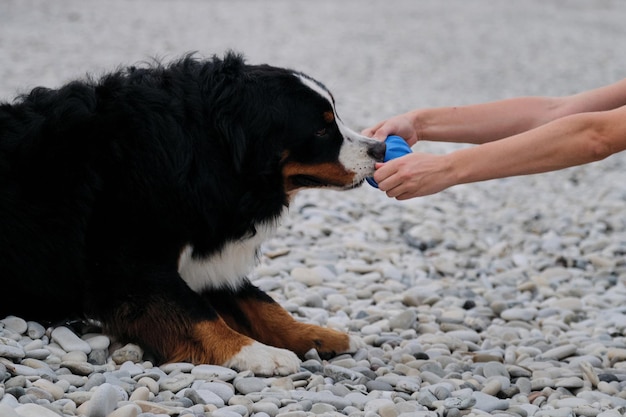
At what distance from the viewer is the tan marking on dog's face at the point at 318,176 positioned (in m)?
3.60

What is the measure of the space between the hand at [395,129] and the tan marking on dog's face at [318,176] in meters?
0.49

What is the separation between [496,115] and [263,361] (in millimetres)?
1839

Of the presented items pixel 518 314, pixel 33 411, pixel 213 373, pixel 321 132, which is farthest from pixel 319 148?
pixel 518 314

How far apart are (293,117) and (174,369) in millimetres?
1116

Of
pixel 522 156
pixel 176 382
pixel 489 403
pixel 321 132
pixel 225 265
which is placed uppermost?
pixel 321 132

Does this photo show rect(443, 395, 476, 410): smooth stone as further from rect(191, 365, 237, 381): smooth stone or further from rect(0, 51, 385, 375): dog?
rect(191, 365, 237, 381): smooth stone

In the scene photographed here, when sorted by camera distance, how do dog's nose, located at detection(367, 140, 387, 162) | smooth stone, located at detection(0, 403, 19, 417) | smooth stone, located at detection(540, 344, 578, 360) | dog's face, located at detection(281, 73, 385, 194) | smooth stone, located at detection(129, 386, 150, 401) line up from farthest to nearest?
smooth stone, located at detection(540, 344, 578, 360)
dog's nose, located at detection(367, 140, 387, 162)
dog's face, located at detection(281, 73, 385, 194)
smooth stone, located at detection(129, 386, 150, 401)
smooth stone, located at detection(0, 403, 19, 417)

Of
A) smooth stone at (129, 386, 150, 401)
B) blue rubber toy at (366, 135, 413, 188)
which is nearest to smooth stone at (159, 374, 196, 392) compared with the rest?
smooth stone at (129, 386, 150, 401)

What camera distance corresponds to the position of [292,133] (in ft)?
11.6

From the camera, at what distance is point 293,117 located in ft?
11.6

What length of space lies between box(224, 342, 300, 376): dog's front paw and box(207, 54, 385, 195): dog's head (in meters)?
0.71

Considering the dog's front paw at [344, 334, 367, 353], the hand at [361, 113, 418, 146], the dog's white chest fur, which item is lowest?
the dog's front paw at [344, 334, 367, 353]

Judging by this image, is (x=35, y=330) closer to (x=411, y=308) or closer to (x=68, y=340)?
(x=68, y=340)

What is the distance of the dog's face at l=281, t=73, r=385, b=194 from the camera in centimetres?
355
